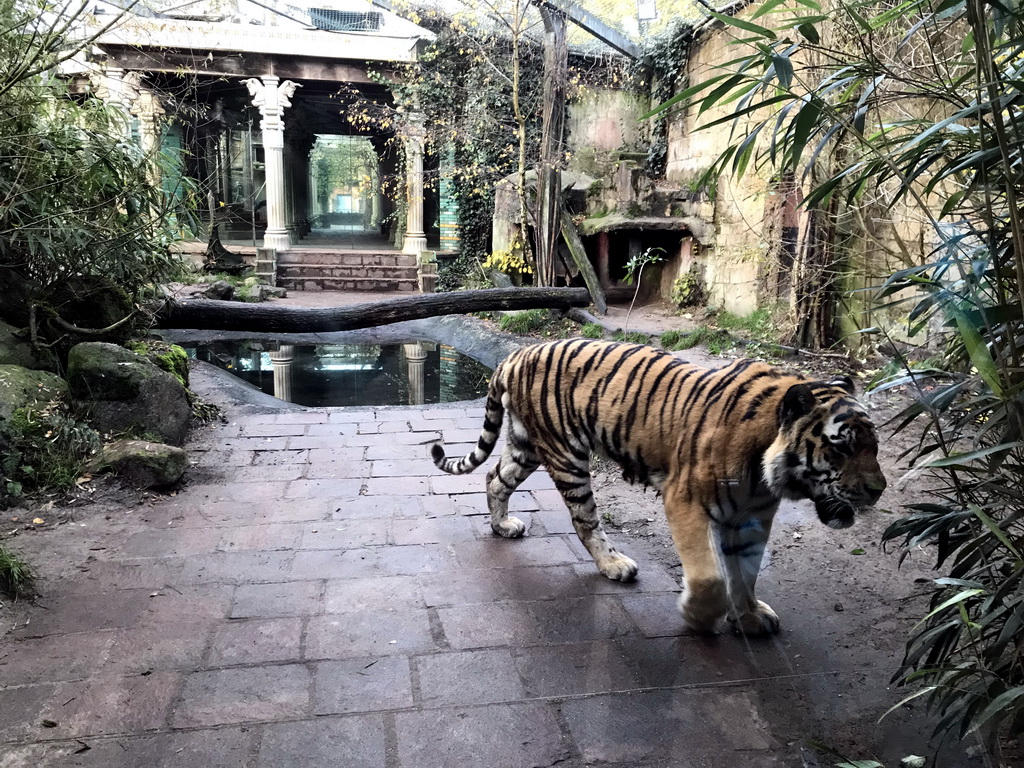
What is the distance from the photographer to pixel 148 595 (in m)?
3.09

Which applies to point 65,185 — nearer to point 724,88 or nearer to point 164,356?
point 164,356

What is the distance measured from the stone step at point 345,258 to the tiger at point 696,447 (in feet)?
43.7

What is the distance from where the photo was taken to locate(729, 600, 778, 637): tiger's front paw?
2.84 metres

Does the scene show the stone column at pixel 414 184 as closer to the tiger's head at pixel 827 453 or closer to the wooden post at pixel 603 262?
the wooden post at pixel 603 262

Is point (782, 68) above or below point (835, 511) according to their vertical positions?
above

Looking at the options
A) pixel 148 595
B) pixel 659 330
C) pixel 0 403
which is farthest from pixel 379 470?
pixel 659 330

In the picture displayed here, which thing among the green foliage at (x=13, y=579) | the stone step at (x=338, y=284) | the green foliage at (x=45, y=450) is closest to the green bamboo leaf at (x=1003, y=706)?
the green foliage at (x=13, y=579)

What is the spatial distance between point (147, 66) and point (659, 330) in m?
12.8

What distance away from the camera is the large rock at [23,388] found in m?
4.17

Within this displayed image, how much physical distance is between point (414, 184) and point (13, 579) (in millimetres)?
13144

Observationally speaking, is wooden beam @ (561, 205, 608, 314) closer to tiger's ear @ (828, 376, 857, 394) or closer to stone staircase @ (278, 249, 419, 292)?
stone staircase @ (278, 249, 419, 292)

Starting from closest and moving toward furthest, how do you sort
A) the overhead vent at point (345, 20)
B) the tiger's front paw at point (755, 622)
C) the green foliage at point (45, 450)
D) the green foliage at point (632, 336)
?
the tiger's front paw at point (755, 622) < the green foliage at point (45, 450) < the green foliage at point (632, 336) < the overhead vent at point (345, 20)

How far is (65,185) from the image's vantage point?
4.60m

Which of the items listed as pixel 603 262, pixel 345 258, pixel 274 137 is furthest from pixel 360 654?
pixel 274 137
